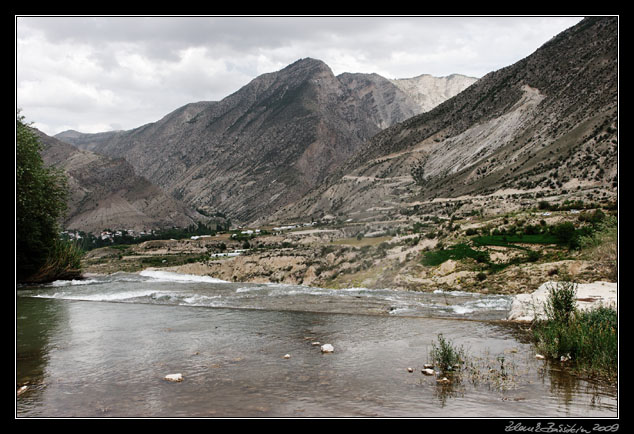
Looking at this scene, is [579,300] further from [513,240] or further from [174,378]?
[513,240]

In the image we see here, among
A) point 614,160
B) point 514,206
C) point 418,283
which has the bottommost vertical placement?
point 418,283

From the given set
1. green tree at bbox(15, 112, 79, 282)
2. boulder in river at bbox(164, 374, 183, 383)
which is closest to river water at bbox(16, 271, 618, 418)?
boulder in river at bbox(164, 374, 183, 383)

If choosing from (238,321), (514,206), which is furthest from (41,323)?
(514,206)

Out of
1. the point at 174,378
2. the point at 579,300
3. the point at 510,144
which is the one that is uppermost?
the point at 510,144

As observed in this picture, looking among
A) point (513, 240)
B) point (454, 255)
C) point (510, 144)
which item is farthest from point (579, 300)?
point (510, 144)

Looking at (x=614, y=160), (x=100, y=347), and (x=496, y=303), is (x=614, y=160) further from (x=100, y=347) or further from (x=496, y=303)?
(x=100, y=347)

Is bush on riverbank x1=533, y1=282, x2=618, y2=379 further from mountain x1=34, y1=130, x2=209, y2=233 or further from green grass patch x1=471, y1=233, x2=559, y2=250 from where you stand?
mountain x1=34, y1=130, x2=209, y2=233

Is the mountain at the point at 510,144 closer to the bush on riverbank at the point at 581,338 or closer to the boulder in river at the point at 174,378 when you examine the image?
the bush on riverbank at the point at 581,338
